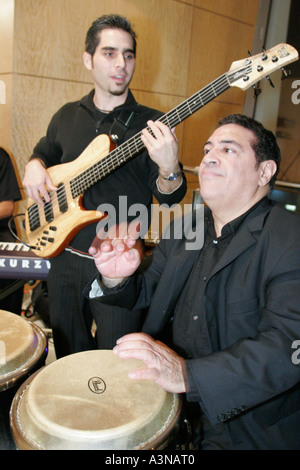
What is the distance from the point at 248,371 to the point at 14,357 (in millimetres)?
650

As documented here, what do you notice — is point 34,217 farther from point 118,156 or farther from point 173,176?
point 173,176

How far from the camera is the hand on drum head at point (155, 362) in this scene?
978mm

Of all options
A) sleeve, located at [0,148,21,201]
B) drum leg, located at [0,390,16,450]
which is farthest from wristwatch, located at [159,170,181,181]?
sleeve, located at [0,148,21,201]

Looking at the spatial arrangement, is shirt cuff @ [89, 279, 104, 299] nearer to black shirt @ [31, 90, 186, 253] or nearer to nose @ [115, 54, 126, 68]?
black shirt @ [31, 90, 186, 253]

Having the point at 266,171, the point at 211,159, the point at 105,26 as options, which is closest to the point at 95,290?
the point at 211,159

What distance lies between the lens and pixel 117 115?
1.87m

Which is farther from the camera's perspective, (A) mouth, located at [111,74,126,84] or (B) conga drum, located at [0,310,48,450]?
(A) mouth, located at [111,74,126,84]

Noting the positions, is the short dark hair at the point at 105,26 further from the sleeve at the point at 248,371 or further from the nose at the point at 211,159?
the sleeve at the point at 248,371

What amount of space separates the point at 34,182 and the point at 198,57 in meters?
3.18

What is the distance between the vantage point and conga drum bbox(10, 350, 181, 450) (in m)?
0.88

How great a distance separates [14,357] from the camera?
3.73 feet

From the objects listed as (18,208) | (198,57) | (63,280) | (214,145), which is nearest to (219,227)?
(214,145)

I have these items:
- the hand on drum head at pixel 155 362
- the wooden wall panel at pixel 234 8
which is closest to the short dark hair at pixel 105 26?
the hand on drum head at pixel 155 362

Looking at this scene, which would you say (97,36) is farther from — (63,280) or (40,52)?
(40,52)
